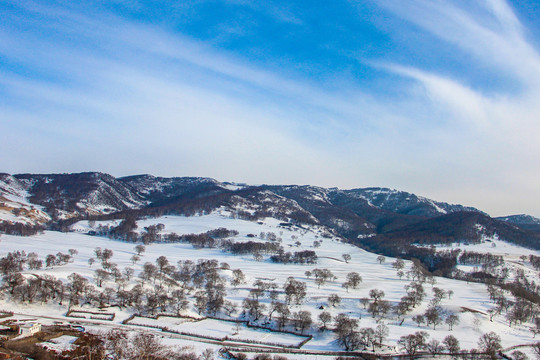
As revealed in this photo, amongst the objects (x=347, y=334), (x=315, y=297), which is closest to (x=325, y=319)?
(x=347, y=334)

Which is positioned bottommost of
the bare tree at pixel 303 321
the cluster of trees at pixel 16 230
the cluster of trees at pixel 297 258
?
the bare tree at pixel 303 321

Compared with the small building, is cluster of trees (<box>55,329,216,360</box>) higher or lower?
Answer: higher

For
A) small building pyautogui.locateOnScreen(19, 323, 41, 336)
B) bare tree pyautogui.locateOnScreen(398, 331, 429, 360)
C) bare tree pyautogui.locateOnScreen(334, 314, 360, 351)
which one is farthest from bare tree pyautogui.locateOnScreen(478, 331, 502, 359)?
small building pyautogui.locateOnScreen(19, 323, 41, 336)

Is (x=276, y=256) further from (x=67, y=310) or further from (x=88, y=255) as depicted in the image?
(x=67, y=310)

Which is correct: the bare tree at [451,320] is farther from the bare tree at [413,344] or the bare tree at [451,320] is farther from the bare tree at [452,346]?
the bare tree at [413,344]

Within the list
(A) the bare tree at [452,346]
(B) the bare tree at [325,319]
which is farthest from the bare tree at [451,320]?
(B) the bare tree at [325,319]

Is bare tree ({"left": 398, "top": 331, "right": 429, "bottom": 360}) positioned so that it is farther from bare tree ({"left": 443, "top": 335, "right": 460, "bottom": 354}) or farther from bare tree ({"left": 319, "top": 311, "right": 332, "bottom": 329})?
bare tree ({"left": 319, "top": 311, "right": 332, "bottom": 329})

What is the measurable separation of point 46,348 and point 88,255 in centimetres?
10490

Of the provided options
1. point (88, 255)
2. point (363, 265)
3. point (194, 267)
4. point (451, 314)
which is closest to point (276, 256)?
point (363, 265)

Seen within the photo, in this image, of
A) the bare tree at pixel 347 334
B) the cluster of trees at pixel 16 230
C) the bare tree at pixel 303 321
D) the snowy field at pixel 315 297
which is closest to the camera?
the bare tree at pixel 347 334

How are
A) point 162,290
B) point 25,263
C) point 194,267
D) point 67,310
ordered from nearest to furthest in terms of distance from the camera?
point 67,310 < point 162,290 < point 25,263 < point 194,267

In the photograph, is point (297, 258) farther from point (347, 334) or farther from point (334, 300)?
point (347, 334)

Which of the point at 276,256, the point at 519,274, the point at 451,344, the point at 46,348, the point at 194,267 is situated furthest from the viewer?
the point at 276,256

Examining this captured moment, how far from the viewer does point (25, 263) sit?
117 m
